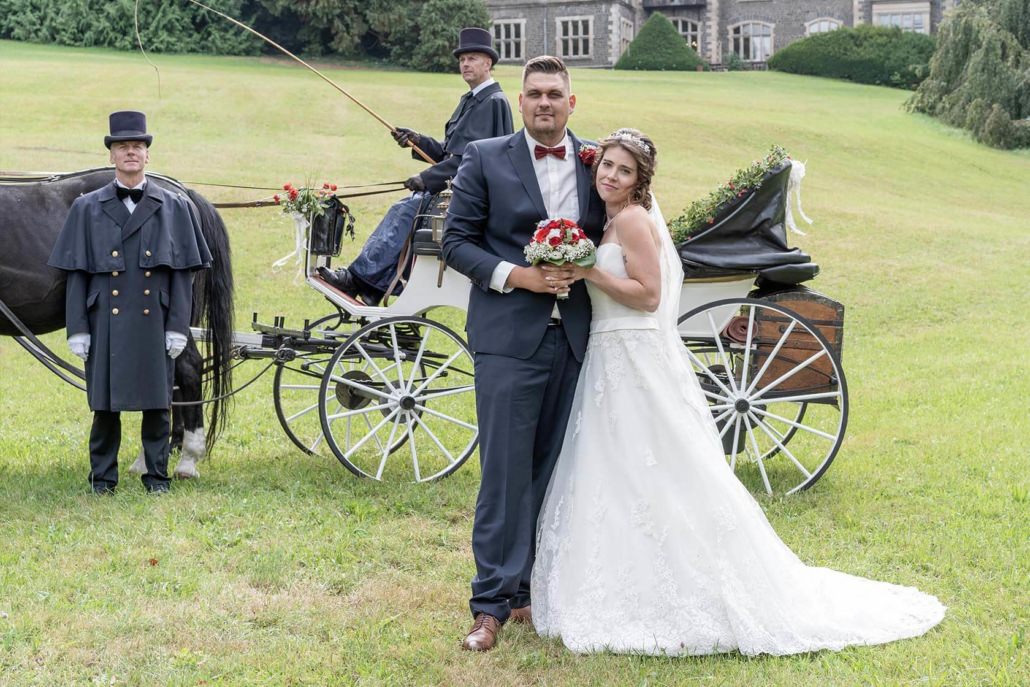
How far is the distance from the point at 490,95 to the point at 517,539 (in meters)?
3.09

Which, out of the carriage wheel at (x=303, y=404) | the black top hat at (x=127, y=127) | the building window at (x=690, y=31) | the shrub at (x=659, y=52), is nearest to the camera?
the black top hat at (x=127, y=127)

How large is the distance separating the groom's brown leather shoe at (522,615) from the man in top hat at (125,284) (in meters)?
2.72

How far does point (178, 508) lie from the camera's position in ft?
20.5

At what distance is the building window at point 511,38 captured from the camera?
53500mm

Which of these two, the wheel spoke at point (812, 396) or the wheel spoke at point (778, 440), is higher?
the wheel spoke at point (812, 396)

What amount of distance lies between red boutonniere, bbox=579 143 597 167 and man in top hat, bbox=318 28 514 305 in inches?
74.7

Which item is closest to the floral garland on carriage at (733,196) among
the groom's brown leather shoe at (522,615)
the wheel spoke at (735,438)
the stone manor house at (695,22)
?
the wheel spoke at (735,438)

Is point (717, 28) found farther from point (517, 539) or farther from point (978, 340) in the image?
point (517, 539)

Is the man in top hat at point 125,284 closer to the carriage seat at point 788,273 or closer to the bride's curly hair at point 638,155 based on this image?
the bride's curly hair at point 638,155

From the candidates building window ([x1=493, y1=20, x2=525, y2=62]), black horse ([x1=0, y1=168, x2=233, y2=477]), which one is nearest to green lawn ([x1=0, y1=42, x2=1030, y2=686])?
Answer: black horse ([x1=0, y1=168, x2=233, y2=477])

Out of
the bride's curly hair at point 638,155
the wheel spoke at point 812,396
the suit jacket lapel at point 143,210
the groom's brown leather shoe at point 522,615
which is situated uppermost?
the bride's curly hair at point 638,155

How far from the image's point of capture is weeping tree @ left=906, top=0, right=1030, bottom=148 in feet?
104

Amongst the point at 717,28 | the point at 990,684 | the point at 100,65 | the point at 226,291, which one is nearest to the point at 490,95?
the point at 226,291

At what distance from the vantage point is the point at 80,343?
632cm
